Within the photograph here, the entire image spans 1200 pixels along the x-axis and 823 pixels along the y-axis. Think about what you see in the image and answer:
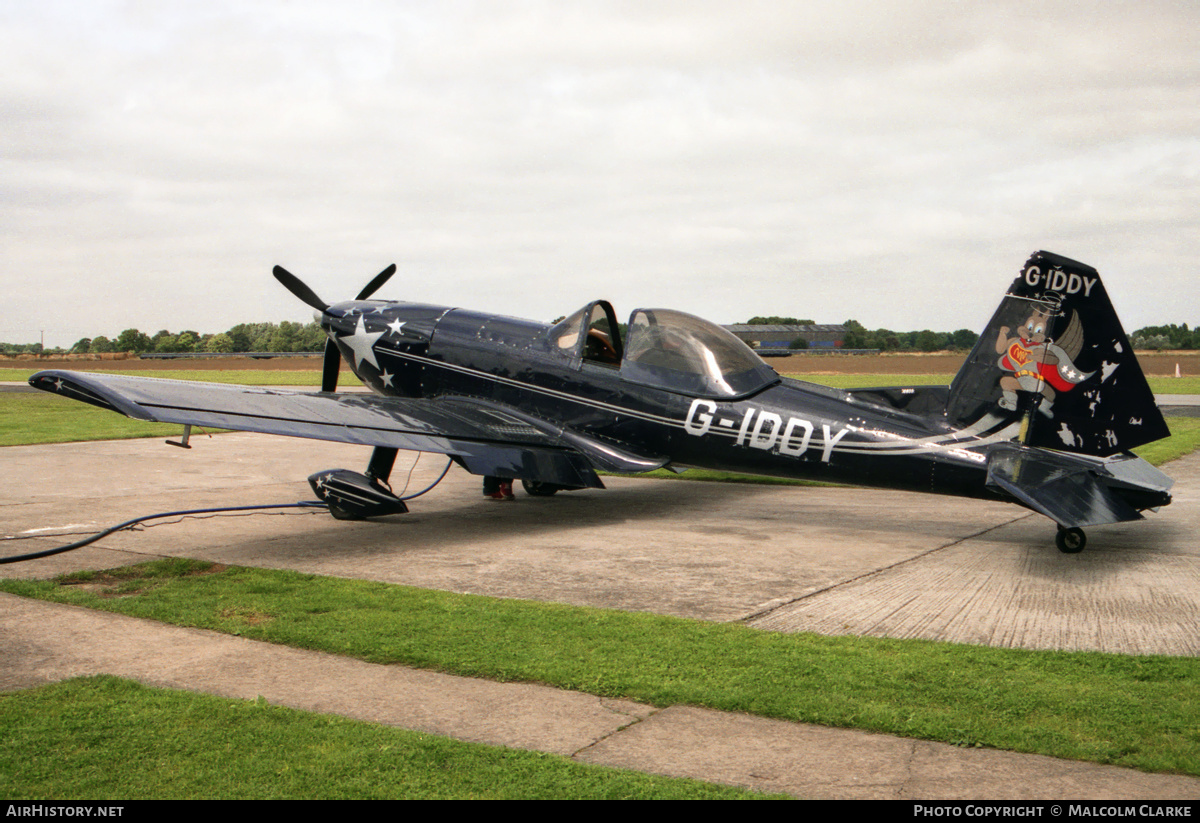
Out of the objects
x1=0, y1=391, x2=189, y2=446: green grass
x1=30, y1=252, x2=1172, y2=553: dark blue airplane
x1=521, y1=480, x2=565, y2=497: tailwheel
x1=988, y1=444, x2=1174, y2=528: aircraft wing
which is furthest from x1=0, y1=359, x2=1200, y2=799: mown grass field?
x1=0, y1=391, x2=189, y2=446: green grass

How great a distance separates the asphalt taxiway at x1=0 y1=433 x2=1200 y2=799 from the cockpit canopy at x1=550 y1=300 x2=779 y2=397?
1.51 m

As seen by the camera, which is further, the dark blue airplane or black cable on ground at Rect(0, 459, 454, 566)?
the dark blue airplane

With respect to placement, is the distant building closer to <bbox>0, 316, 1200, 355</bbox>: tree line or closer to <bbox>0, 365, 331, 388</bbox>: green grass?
<bbox>0, 316, 1200, 355</bbox>: tree line

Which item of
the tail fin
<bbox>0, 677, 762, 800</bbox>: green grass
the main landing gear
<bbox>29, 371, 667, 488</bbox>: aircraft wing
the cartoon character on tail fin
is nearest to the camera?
<bbox>0, 677, 762, 800</bbox>: green grass

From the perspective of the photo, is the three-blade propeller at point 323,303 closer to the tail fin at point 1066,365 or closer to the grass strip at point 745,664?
the grass strip at point 745,664

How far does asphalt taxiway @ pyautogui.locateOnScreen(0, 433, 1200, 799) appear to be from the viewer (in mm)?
3727

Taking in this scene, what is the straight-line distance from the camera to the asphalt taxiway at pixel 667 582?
3.73 metres

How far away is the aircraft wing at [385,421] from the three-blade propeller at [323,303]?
177 centimetres

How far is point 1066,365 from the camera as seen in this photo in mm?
7668

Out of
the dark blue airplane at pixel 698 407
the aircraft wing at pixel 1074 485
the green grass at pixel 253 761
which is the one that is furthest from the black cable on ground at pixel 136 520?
the aircraft wing at pixel 1074 485

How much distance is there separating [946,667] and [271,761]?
11.0ft

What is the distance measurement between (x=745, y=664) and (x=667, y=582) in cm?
210

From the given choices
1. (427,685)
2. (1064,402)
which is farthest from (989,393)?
(427,685)

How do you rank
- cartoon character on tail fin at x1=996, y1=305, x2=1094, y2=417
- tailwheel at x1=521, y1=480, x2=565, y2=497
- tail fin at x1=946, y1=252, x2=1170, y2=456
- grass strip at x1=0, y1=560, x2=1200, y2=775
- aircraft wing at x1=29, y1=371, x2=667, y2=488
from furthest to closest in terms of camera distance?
tailwheel at x1=521, y1=480, x2=565, y2=497, cartoon character on tail fin at x1=996, y1=305, x2=1094, y2=417, tail fin at x1=946, y1=252, x2=1170, y2=456, aircraft wing at x1=29, y1=371, x2=667, y2=488, grass strip at x1=0, y1=560, x2=1200, y2=775
